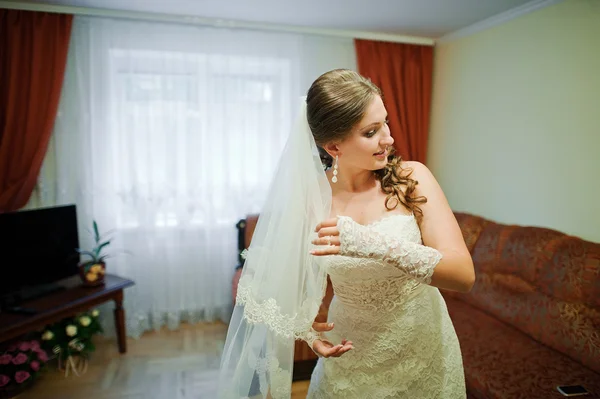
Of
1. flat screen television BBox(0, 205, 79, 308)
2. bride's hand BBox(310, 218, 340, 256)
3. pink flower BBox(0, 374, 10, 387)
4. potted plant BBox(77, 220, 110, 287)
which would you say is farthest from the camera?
potted plant BBox(77, 220, 110, 287)

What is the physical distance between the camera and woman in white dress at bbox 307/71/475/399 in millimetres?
1233

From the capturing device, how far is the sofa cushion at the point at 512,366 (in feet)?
6.03

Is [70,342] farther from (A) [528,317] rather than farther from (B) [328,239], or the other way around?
(A) [528,317]

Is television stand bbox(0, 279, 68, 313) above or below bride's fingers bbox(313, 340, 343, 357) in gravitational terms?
below

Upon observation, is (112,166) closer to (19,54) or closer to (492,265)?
(19,54)

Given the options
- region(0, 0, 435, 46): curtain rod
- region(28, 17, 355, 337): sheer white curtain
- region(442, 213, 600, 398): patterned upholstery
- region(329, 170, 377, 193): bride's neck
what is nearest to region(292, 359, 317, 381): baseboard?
region(442, 213, 600, 398): patterned upholstery

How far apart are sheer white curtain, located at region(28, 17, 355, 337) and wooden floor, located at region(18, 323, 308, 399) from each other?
0.81 feet

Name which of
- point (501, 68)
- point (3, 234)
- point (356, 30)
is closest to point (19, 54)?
point (3, 234)

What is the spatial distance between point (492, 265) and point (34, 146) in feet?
11.4

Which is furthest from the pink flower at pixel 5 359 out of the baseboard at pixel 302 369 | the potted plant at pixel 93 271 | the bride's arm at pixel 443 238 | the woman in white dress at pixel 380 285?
the bride's arm at pixel 443 238

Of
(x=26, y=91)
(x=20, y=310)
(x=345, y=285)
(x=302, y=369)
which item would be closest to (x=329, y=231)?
(x=345, y=285)

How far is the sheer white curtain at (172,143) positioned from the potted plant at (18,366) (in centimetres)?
81

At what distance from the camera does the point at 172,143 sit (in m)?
3.24

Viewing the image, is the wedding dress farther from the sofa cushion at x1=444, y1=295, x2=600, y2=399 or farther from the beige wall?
the beige wall
